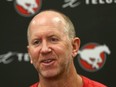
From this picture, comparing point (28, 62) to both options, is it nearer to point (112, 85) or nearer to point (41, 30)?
point (112, 85)

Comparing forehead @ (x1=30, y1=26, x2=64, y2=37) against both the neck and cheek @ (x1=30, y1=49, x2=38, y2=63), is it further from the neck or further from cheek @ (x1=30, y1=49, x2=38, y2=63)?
the neck

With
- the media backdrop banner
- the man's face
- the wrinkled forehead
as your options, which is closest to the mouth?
the man's face

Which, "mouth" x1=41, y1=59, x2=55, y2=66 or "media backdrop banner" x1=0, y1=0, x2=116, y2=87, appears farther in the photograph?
"media backdrop banner" x1=0, y1=0, x2=116, y2=87

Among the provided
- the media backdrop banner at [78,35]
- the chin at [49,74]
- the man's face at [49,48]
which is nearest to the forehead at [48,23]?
the man's face at [49,48]

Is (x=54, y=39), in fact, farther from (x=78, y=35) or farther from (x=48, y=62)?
(x=78, y=35)

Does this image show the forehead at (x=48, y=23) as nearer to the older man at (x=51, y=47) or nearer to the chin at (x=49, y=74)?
the older man at (x=51, y=47)

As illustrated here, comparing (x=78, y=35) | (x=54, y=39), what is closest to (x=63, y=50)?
(x=54, y=39)

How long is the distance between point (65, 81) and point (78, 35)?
17.2 inches

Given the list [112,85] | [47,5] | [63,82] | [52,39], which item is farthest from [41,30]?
[112,85]

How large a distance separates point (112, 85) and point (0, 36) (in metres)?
0.59

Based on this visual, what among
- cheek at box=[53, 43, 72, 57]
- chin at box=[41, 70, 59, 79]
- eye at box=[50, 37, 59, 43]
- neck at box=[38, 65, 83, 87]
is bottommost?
neck at box=[38, 65, 83, 87]

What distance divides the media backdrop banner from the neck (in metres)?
0.38

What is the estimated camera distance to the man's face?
0.92 metres

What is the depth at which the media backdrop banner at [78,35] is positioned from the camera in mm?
1431
